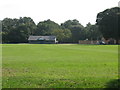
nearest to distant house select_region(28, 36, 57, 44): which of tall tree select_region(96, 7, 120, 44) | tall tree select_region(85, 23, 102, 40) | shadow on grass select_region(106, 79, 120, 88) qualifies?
tall tree select_region(85, 23, 102, 40)

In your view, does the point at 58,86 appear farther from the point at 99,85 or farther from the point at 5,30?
the point at 5,30

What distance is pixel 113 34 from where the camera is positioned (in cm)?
7019

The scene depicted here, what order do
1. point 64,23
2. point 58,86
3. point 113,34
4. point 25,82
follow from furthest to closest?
point 64,23
point 113,34
point 25,82
point 58,86

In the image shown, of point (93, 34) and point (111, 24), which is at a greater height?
point (111, 24)

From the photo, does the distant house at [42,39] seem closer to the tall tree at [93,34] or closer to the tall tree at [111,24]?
the tall tree at [93,34]

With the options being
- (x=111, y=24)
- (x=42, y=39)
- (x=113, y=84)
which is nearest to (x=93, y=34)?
(x=42, y=39)

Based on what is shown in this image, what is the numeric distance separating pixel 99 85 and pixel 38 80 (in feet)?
8.41

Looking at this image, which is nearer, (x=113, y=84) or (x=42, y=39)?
(x=113, y=84)

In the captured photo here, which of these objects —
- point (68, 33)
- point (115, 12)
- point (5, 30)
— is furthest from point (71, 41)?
point (115, 12)

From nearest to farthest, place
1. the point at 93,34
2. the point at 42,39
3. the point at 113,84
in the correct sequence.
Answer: the point at 113,84 → the point at 93,34 → the point at 42,39

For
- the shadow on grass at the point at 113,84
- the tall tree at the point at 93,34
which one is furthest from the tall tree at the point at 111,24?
the shadow on grass at the point at 113,84

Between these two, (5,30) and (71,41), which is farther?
(71,41)

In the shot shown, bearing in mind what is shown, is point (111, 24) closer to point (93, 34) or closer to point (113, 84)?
point (93, 34)

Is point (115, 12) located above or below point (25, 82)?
above
